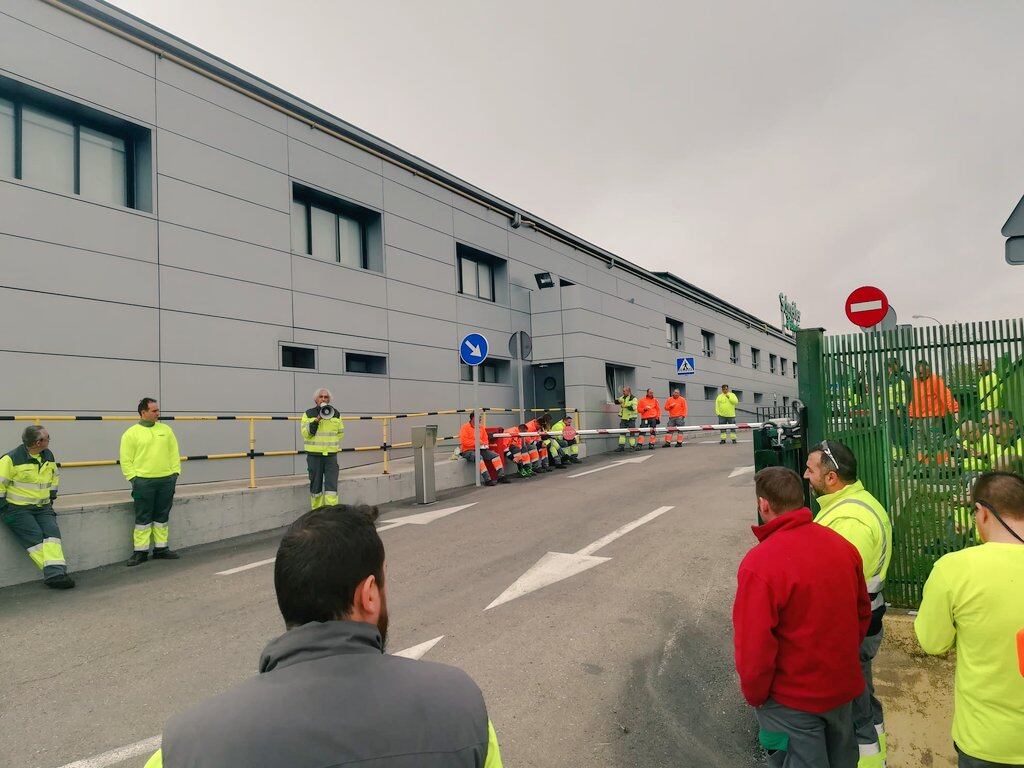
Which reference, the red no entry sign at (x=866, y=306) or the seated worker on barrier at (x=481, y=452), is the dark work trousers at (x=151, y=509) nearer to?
the seated worker on barrier at (x=481, y=452)

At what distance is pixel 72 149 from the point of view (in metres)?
10.3

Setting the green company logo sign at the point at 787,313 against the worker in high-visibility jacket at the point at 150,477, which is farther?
the green company logo sign at the point at 787,313

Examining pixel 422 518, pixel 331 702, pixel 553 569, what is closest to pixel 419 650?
pixel 553 569

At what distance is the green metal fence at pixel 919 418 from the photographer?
4.85 metres

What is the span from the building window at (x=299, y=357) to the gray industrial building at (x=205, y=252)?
0.05 meters

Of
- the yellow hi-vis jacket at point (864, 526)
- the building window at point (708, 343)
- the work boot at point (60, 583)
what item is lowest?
the work boot at point (60, 583)

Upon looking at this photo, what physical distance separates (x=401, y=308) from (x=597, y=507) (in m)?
8.16

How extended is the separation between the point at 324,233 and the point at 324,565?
1430 centimetres

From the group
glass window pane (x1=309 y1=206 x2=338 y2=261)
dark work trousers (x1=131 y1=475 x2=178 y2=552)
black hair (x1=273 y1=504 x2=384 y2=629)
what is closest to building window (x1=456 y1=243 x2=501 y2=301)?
glass window pane (x1=309 y1=206 x2=338 y2=261)

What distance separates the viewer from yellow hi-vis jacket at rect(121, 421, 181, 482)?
7688mm

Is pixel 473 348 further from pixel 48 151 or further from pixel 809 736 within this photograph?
pixel 809 736

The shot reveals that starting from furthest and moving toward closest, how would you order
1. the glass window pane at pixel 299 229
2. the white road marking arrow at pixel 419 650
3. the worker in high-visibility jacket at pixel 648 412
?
the worker in high-visibility jacket at pixel 648 412 < the glass window pane at pixel 299 229 < the white road marking arrow at pixel 419 650

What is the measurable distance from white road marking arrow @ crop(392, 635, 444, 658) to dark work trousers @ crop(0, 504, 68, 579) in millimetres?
4572

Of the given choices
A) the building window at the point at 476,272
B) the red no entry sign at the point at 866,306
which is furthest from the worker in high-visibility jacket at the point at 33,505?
the building window at the point at 476,272
